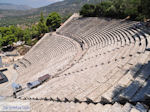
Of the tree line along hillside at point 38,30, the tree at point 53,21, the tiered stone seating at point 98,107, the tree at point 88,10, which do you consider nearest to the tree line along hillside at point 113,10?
the tree at point 88,10

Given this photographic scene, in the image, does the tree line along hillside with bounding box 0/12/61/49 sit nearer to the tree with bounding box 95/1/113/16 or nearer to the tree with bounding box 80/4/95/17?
the tree with bounding box 80/4/95/17

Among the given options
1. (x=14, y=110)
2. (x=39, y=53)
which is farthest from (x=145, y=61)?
(x=39, y=53)

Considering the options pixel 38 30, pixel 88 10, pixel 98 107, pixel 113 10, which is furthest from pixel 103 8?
pixel 98 107

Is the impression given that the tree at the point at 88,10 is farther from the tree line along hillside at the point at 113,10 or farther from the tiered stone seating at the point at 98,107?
the tiered stone seating at the point at 98,107

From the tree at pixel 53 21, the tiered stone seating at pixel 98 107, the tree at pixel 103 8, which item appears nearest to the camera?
the tiered stone seating at pixel 98 107

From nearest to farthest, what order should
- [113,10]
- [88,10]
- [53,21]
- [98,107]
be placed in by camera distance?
[98,107] < [113,10] < [88,10] < [53,21]

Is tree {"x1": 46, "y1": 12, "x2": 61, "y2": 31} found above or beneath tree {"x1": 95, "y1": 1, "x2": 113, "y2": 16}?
beneath

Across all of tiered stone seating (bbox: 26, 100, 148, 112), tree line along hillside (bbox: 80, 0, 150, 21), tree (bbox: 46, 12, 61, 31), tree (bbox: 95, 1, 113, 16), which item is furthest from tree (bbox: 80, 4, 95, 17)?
tiered stone seating (bbox: 26, 100, 148, 112)

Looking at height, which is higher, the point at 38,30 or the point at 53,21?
the point at 53,21

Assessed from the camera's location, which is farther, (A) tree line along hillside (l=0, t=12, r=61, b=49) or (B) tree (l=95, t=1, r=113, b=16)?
(A) tree line along hillside (l=0, t=12, r=61, b=49)

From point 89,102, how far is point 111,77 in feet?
5.69

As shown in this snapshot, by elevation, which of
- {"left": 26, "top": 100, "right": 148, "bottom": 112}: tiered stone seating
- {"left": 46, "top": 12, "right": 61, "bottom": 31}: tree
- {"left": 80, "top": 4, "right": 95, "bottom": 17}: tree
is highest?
{"left": 80, "top": 4, "right": 95, "bottom": 17}: tree

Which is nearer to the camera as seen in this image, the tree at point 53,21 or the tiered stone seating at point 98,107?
the tiered stone seating at point 98,107

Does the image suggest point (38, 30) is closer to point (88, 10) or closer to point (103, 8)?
point (88, 10)
